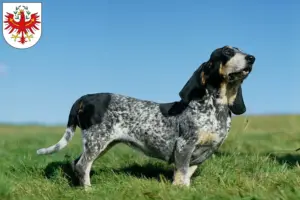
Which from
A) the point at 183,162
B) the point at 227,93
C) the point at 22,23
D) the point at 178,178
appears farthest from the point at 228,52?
the point at 22,23

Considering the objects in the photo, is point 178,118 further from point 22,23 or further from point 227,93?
point 22,23

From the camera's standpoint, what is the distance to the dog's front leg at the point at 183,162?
7711 millimetres

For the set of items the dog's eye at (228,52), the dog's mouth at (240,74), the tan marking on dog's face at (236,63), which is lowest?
the dog's mouth at (240,74)

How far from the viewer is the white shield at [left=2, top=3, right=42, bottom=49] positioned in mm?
11828

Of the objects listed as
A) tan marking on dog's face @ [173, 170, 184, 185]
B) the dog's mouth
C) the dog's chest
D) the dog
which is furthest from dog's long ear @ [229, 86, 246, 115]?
tan marking on dog's face @ [173, 170, 184, 185]

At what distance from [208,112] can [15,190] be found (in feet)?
10.6

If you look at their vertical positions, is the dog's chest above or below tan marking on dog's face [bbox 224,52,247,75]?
below

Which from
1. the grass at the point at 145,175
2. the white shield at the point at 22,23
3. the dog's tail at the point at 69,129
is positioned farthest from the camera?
the white shield at the point at 22,23

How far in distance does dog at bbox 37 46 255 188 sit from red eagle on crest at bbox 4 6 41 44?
3.74 metres

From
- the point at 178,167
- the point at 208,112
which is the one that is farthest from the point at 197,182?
the point at 208,112

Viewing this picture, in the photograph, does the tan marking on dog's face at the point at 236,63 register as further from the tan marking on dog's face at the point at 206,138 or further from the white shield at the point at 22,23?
the white shield at the point at 22,23

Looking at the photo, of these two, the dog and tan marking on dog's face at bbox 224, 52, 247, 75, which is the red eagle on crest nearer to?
the dog

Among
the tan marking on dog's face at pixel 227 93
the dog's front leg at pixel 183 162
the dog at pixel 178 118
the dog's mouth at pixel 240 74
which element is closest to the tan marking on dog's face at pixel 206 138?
the dog at pixel 178 118

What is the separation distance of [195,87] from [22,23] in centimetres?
578
